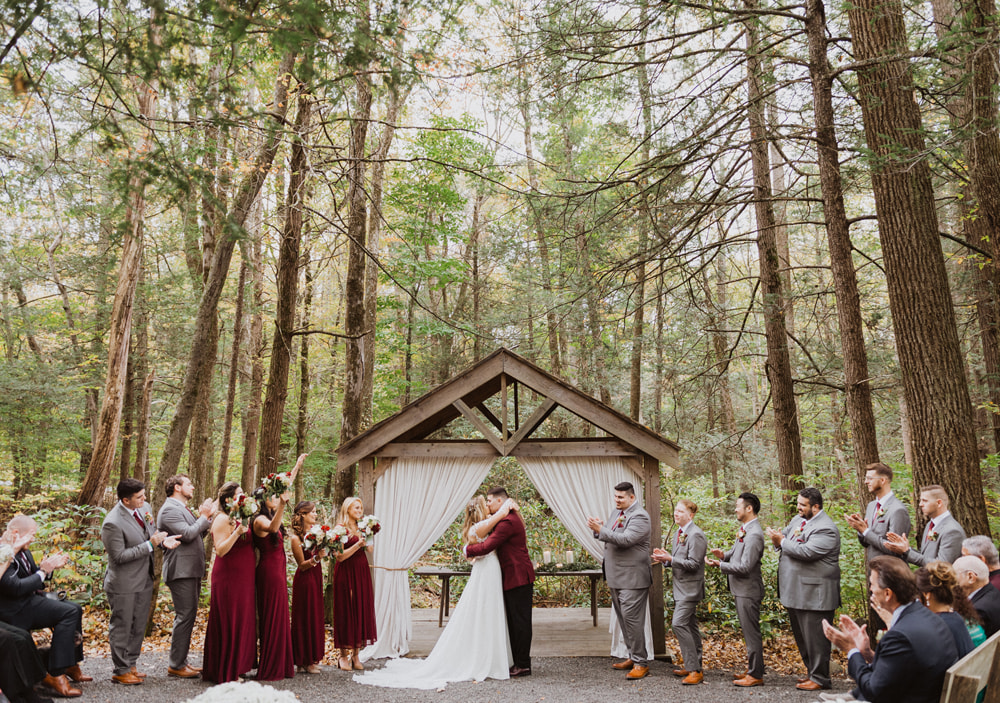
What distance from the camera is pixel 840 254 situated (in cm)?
736

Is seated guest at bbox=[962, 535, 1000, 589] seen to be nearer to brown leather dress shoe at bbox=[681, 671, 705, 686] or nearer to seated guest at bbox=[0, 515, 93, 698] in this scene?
brown leather dress shoe at bbox=[681, 671, 705, 686]

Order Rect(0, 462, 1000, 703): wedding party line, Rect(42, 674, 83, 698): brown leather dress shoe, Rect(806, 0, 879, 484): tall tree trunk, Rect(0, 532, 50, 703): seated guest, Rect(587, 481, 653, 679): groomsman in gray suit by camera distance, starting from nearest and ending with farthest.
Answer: Rect(0, 532, 50, 703): seated guest → Rect(0, 462, 1000, 703): wedding party line → Rect(42, 674, 83, 698): brown leather dress shoe → Rect(587, 481, 653, 679): groomsman in gray suit → Rect(806, 0, 879, 484): tall tree trunk

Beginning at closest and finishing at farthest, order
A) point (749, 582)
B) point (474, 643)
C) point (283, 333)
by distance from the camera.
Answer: point (749, 582)
point (474, 643)
point (283, 333)

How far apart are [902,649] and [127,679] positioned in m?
5.85

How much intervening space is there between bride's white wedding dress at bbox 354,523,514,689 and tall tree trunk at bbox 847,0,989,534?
4.05 meters

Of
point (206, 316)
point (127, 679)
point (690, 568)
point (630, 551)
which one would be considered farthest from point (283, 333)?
point (690, 568)

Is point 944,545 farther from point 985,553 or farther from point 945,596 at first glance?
point 945,596

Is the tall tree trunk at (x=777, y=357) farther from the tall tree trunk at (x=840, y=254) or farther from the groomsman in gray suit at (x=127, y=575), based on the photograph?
the groomsman in gray suit at (x=127, y=575)

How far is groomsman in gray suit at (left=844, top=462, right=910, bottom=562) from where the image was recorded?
553 centimetres

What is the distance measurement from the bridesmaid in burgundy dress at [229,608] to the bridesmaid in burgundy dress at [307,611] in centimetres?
58

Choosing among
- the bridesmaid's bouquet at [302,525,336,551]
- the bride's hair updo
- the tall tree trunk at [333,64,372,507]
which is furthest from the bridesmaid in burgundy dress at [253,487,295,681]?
the tall tree trunk at [333,64,372,507]

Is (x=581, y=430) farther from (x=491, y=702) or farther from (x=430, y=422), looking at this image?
(x=491, y=702)

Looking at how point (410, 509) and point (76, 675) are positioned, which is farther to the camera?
point (410, 509)

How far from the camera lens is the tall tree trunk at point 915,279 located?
18.9 ft
